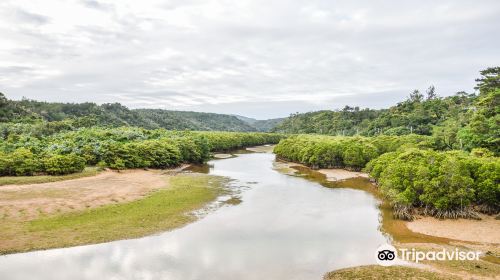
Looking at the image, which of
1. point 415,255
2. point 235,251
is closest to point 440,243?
point 415,255

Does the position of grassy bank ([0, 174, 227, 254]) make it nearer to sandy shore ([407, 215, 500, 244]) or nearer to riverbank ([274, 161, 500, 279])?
riverbank ([274, 161, 500, 279])

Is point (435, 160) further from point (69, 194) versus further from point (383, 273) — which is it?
point (69, 194)

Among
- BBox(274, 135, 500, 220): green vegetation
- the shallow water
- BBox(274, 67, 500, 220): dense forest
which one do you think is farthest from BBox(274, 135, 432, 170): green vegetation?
the shallow water

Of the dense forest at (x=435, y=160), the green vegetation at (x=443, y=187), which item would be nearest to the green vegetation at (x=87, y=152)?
the dense forest at (x=435, y=160)

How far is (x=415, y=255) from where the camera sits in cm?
2775

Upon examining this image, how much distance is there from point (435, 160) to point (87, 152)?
5551 centimetres

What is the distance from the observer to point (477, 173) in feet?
129

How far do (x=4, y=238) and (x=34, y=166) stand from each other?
89.8ft

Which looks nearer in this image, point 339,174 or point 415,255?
point 415,255

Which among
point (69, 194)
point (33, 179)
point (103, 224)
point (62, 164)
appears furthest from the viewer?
point (62, 164)

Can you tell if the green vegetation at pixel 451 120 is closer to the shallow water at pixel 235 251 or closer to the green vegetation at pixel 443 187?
the green vegetation at pixel 443 187

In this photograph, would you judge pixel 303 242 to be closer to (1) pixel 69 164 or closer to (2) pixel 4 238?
(2) pixel 4 238

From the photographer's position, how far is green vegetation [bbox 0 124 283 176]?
54.4 meters

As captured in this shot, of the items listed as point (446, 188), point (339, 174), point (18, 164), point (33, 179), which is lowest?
point (339, 174)
